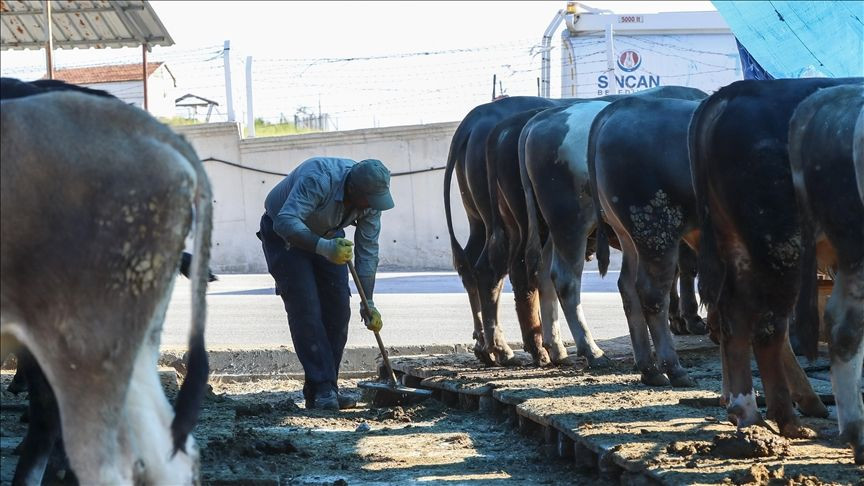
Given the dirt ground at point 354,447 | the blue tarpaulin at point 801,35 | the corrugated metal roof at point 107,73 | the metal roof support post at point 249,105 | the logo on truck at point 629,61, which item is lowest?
the dirt ground at point 354,447

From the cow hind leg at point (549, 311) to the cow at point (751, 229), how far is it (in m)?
3.82

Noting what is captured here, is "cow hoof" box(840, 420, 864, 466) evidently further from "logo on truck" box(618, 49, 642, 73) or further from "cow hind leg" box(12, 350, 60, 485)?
"logo on truck" box(618, 49, 642, 73)

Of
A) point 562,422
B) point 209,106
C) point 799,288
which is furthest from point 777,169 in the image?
point 209,106

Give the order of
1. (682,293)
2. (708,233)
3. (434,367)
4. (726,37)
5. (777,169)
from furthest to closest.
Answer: (726,37) → (682,293) → (434,367) → (708,233) → (777,169)

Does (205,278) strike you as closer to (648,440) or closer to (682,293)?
(648,440)

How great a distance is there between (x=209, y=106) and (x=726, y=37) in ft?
41.1

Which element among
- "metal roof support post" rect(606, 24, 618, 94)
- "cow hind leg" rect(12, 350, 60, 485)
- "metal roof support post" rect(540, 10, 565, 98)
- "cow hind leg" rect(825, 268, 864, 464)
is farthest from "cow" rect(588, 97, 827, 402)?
"metal roof support post" rect(540, 10, 565, 98)

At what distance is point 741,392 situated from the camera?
6.86 m

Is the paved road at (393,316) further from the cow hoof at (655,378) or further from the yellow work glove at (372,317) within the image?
the cow hoof at (655,378)

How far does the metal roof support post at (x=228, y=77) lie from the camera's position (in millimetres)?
26281

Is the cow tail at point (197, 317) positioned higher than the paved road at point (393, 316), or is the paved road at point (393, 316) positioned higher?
the cow tail at point (197, 317)

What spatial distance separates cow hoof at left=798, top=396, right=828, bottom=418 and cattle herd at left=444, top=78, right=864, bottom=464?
0.05 ft

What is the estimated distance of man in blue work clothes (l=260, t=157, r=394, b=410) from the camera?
962 cm

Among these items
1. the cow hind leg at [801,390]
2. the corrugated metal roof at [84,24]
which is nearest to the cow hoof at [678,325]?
the cow hind leg at [801,390]
